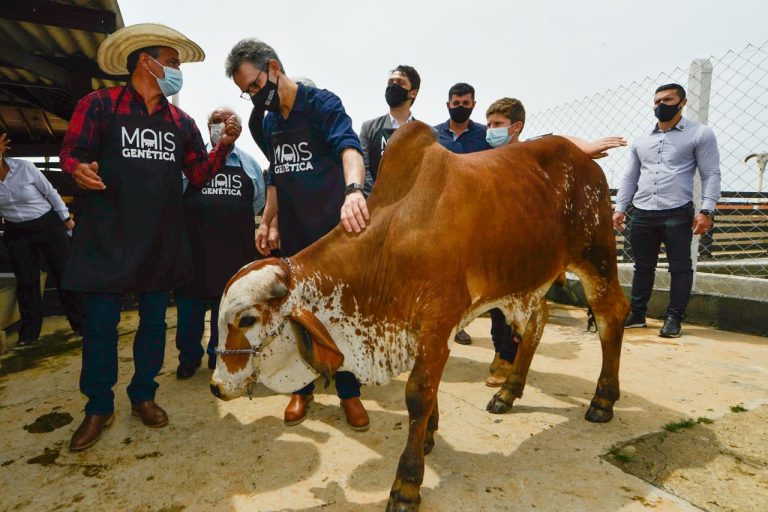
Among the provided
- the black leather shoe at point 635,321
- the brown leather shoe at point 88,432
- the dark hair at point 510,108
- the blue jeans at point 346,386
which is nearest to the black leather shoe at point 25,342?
the brown leather shoe at point 88,432

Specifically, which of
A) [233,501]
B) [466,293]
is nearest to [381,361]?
[466,293]

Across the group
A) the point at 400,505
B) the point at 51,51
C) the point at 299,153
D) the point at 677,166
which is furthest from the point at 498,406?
the point at 51,51

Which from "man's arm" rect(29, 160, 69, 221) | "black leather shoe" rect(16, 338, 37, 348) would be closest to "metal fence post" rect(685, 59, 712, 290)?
"man's arm" rect(29, 160, 69, 221)

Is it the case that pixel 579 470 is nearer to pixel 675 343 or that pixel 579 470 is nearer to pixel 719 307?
pixel 675 343

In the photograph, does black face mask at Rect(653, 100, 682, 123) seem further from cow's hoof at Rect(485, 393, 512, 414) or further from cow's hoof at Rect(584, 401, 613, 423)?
cow's hoof at Rect(485, 393, 512, 414)

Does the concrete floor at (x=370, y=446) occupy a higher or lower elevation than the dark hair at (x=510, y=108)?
lower

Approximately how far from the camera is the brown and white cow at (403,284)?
6.68ft

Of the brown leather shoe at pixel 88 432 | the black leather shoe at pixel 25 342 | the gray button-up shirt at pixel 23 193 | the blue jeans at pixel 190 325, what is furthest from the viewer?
the black leather shoe at pixel 25 342

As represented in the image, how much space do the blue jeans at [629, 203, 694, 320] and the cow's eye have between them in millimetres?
4374

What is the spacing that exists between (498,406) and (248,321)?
1746 mm

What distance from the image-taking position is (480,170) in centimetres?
243

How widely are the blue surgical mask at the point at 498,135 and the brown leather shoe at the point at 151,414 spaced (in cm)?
317

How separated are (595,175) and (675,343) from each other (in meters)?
2.39

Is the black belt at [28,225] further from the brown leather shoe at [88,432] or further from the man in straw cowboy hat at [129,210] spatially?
the brown leather shoe at [88,432]
